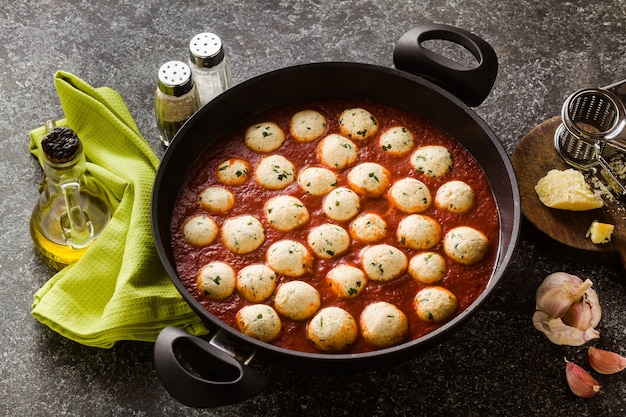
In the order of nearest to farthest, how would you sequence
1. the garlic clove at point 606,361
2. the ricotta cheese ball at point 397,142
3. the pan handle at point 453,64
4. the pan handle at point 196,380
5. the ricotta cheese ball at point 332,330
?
the pan handle at point 196,380 < the ricotta cheese ball at point 332,330 < the garlic clove at point 606,361 < the pan handle at point 453,64 < the ricotta cheese ball at point 397,142

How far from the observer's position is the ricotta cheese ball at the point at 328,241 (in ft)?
8.50

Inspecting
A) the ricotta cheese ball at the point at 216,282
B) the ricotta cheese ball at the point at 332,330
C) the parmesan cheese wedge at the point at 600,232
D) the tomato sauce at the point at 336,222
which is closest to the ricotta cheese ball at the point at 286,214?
the tomato sauce at the point at 336,222

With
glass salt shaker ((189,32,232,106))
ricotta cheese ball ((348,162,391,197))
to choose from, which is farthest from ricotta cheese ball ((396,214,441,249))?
glass salt shaker ((189,32,232,106))

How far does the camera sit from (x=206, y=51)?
2.79 metres

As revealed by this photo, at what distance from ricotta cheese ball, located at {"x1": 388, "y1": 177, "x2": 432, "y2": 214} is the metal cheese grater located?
0.58 metres

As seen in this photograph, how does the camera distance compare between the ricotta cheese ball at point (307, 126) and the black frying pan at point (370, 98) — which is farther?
the ricotta cheese ball at point (307, 126)

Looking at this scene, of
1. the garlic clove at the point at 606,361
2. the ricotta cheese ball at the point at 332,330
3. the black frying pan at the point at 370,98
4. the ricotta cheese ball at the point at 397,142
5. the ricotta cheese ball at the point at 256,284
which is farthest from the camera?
the ricotta cheese ball at the point at 397,142

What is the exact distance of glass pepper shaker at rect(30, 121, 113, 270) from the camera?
255cm

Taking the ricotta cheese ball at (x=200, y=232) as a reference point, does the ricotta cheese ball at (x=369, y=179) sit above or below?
above

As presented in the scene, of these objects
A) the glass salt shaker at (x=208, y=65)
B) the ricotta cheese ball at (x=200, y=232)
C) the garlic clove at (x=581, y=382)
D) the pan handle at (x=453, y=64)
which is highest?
the pan handle at (x=453, y=64)

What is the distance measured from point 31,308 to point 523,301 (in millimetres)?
1642

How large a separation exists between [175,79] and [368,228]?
82 cm

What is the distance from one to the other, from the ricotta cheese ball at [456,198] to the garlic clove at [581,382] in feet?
1.98

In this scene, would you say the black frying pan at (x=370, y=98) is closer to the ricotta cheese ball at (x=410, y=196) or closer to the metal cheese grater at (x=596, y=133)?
the ricotta cheese ball at (x=410, y=196)
